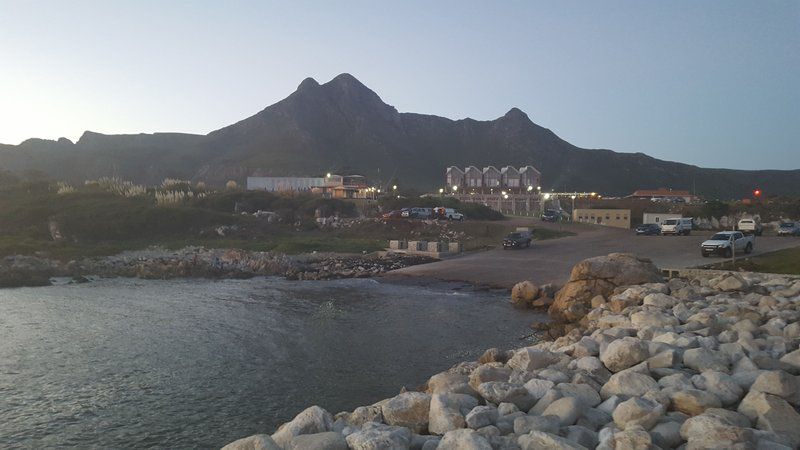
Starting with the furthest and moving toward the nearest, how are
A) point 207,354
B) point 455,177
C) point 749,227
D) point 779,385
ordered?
1. point 455,177
2. point 749,227
3. point 207,354
4. point 779,385

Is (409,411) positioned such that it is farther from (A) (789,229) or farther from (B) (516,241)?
(A) (789,229)

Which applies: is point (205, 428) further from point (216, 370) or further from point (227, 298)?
point (227, 298)

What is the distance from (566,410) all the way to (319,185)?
10217 cm

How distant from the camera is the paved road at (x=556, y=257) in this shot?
116ft

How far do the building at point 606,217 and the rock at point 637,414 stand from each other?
6260 cm

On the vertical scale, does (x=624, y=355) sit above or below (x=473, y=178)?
below

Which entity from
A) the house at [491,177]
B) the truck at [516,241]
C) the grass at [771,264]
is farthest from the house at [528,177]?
the grass at [771,264]

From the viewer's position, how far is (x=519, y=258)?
42281 mm

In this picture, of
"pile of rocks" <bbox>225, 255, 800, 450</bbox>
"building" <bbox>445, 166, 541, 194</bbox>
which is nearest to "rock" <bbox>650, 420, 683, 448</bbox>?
"pile of rocks" <bbox>225, 255, 800, 450</bbox>

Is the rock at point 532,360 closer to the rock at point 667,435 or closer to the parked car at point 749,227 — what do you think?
the rock at point 667,435

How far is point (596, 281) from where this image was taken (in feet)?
81.1

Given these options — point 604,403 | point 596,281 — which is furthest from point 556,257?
point 604,403

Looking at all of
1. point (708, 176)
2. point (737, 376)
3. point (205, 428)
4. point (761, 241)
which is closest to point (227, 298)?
point (205, 428)

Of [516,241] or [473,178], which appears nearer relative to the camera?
[516,241]
